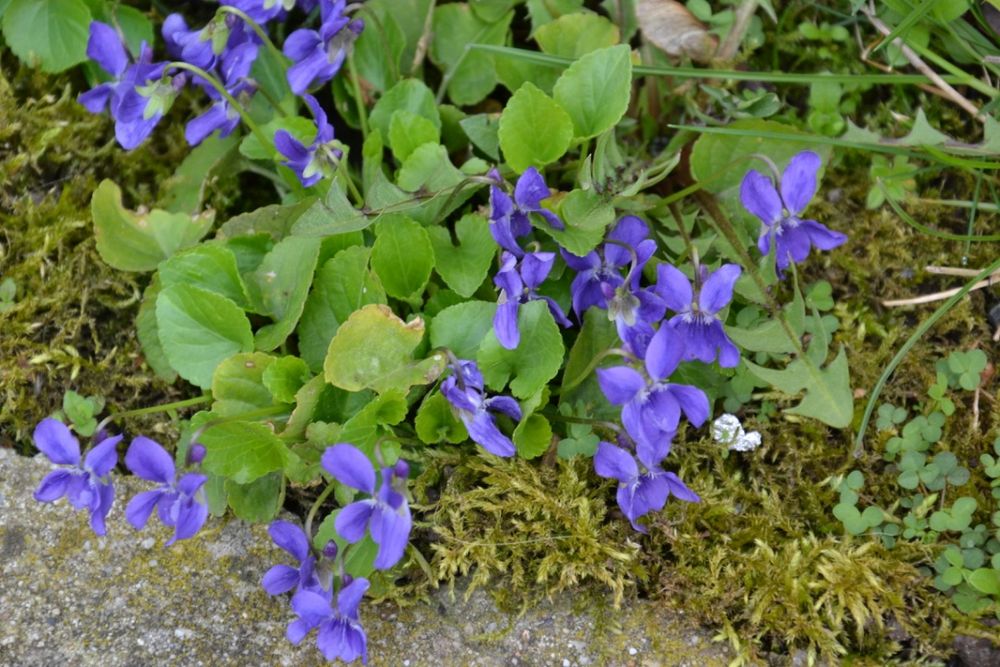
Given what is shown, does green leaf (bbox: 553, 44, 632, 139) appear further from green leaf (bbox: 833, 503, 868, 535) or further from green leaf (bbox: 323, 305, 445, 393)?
green leaf (bbox: 833, 503, 868, 535)

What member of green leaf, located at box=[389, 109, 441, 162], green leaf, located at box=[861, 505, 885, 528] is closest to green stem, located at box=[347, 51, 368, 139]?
green leaf, located at box=[389, 109, 441, 162]

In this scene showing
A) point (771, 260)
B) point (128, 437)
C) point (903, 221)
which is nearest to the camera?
point (771, 260)

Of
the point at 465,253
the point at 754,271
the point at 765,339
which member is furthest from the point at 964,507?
the point at 465,253

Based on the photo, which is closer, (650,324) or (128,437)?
(650,324)

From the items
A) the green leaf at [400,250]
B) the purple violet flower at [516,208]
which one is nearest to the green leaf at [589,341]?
the purple violet flower at [516,208]

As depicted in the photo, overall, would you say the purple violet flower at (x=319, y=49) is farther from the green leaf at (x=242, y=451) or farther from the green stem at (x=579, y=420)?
the green stem at (x=579, y=420)

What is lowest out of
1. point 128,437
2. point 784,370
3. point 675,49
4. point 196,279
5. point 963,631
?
point 963,631

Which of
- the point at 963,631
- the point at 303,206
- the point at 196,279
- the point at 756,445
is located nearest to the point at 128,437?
the point at 196,279

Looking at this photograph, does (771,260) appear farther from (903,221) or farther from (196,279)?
(196,279)
